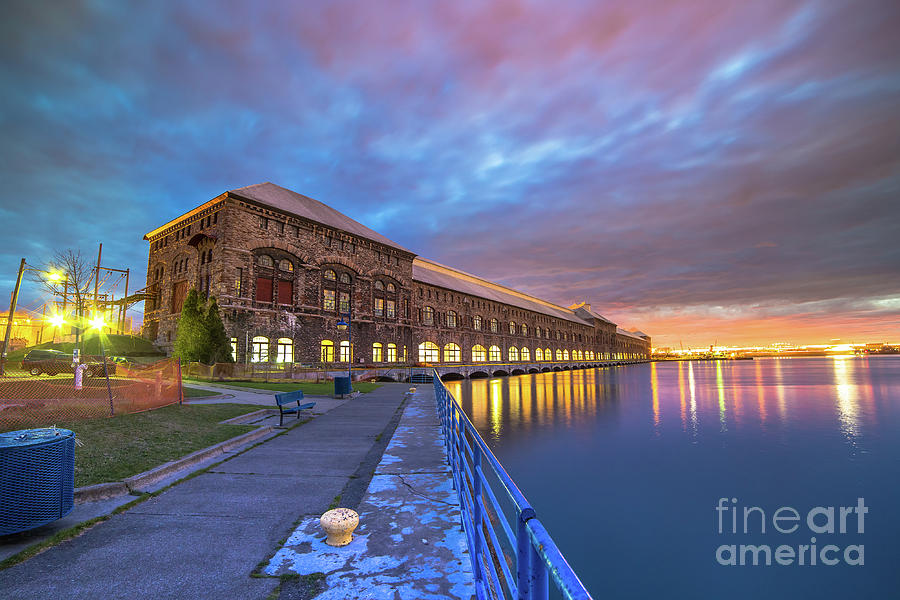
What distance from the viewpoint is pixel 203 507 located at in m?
5.50

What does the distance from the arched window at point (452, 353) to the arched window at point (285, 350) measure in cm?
2777

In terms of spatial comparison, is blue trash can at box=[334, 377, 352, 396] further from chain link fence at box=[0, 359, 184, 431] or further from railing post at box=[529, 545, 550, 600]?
railing post at box=[529, 545, 550, 600]

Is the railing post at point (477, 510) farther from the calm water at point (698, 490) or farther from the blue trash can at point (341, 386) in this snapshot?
the blue trash can at point (341, 386)

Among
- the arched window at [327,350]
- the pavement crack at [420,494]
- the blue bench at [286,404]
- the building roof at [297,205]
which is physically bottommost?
the pavement crack at [420,494]

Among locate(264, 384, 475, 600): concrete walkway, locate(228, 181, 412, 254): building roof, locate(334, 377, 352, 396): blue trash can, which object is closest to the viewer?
locate(264, 384, 475, 600): concrete walkway

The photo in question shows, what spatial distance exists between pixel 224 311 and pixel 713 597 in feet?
111

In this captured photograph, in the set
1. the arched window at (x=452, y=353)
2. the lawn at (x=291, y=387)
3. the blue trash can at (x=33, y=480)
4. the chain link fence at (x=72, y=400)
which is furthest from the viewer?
the arched window at (x=452, y=353)

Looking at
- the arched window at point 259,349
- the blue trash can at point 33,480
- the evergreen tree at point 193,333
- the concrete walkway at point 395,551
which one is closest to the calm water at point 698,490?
the concrete walkway at point 395,551

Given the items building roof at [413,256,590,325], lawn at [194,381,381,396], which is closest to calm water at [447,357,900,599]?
lawn at [194,381,381,396]

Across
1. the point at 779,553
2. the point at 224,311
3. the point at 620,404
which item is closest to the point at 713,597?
the point at 779,553

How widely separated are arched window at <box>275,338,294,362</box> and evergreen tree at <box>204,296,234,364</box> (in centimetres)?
531

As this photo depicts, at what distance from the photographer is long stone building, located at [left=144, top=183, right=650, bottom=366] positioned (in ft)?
111

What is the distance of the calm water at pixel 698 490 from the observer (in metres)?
8.28

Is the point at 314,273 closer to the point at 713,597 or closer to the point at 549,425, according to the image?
the point at 549,425
